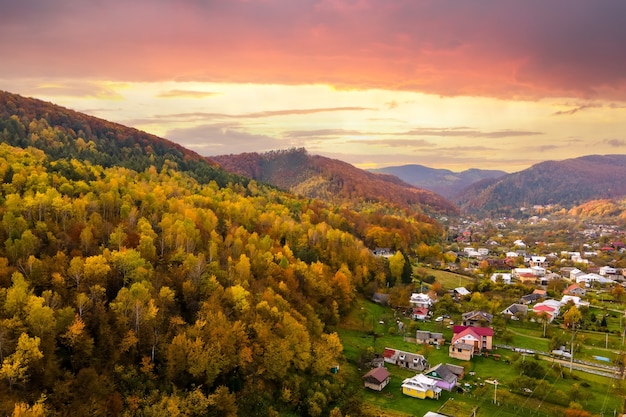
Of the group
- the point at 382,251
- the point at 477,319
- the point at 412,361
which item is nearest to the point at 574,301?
the point at 477,319

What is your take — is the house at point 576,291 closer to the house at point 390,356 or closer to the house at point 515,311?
the house at point 515,311

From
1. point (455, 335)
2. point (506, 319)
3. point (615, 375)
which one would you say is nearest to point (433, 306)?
point (506, 319)

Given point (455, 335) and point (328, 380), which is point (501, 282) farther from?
point (328, 380)

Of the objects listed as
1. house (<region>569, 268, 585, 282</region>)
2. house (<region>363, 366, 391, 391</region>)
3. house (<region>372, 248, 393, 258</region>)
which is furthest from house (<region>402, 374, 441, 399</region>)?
house (<region>569, 268, 585, 282</region>)

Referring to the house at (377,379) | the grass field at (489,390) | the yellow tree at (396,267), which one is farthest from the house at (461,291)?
the house at (377,379)

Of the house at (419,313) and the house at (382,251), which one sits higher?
the house at (382,251)

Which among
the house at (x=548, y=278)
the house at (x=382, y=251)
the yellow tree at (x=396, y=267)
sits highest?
the yellow tree at (x=396, y=267)
